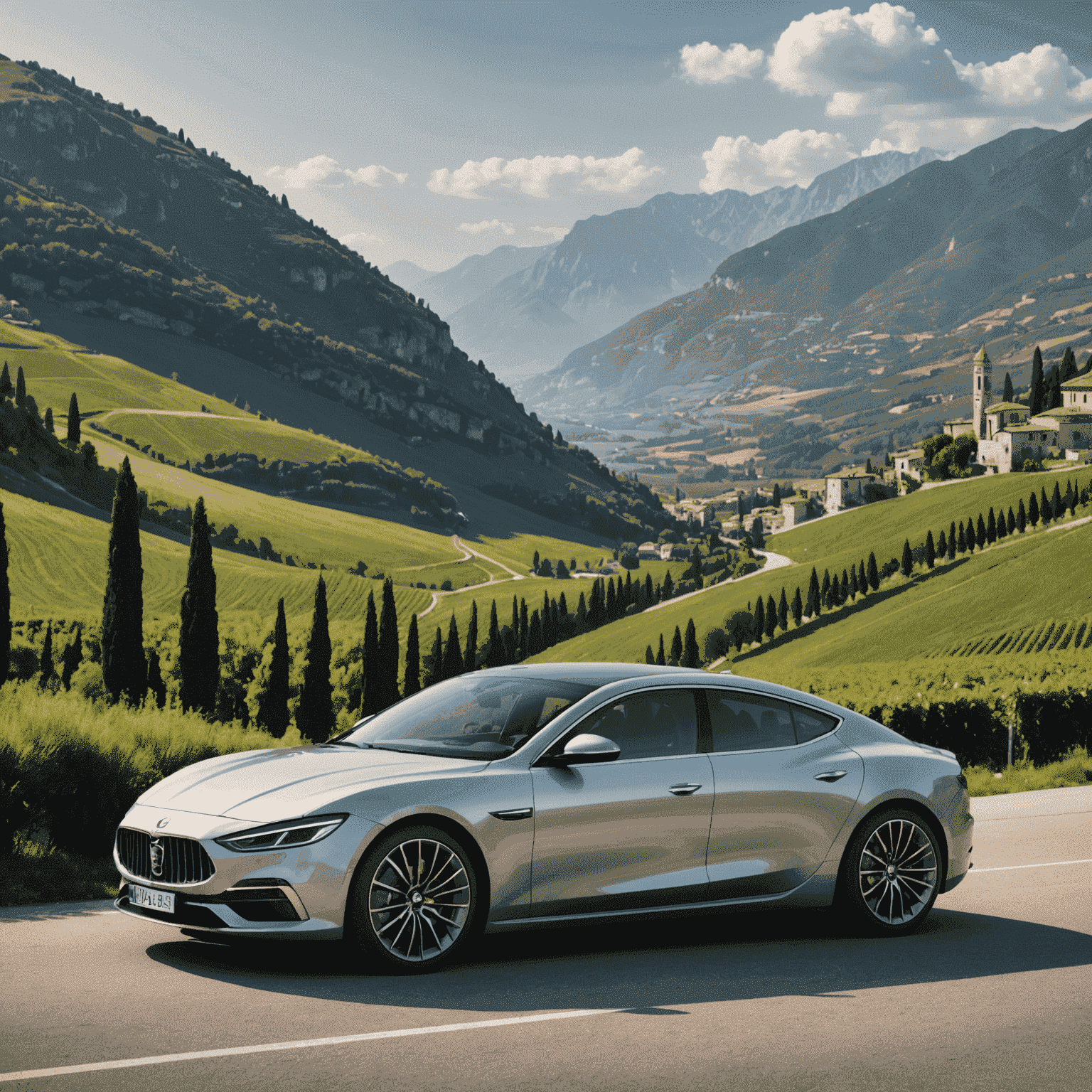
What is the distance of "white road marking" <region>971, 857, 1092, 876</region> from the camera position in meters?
12.1

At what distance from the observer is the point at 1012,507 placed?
144 m

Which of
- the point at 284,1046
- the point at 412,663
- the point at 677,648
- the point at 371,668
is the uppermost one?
the point at 284,1046

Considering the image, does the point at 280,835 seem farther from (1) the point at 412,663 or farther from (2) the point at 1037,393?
(2) the point at 1037,393

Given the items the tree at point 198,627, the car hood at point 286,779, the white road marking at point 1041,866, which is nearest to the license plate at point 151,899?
the car hood at point 286,779

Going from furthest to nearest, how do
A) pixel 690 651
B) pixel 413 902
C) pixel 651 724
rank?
pixel 690 651 → pixel 651 724 → pixel 413 902

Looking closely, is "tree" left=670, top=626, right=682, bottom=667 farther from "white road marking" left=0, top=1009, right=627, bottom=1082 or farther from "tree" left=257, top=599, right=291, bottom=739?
"white road marking" left=0, top=1009, right=627, bottom=1082

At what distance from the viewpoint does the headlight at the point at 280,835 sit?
727cm

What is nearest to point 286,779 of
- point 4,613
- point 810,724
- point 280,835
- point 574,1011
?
point 280,835

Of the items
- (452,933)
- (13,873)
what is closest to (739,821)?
(452,933)

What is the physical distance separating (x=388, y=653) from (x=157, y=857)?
88.1m

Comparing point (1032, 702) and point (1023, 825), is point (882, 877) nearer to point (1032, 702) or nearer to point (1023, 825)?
point (1023, 825)

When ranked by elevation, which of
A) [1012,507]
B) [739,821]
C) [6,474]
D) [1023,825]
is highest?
[6,474]

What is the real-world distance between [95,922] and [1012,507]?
148 meters

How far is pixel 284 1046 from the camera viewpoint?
600cm
